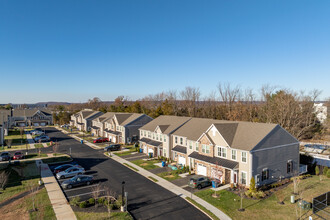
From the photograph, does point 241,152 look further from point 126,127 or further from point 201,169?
point 126,127

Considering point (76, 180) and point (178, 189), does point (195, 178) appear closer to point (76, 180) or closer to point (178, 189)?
point (178, 189)

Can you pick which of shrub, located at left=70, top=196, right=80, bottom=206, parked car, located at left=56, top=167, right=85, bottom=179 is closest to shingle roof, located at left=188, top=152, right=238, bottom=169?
shrub, located at left=70, top=196, right=80, bottom=206

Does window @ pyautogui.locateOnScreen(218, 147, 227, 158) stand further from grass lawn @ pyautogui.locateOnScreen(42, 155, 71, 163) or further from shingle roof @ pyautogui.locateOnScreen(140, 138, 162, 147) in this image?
grass lawn @ pyautogui.locateOnScreen(42, 155, 71, 163)

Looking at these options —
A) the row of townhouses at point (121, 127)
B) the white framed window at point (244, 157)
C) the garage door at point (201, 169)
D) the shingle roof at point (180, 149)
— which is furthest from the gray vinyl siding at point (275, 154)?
the row of townhouses at point (121, 127)

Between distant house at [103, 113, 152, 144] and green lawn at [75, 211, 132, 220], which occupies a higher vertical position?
distant house at [103, 113, 152, 144]

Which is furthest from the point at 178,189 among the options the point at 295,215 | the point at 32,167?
the point at 32,167

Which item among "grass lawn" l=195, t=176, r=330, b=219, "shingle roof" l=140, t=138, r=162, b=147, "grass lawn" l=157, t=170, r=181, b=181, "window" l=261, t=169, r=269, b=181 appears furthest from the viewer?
"shingle roof" l=140, t=138, r=162, b=147

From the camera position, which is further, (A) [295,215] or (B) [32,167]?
(B) [32,167]
